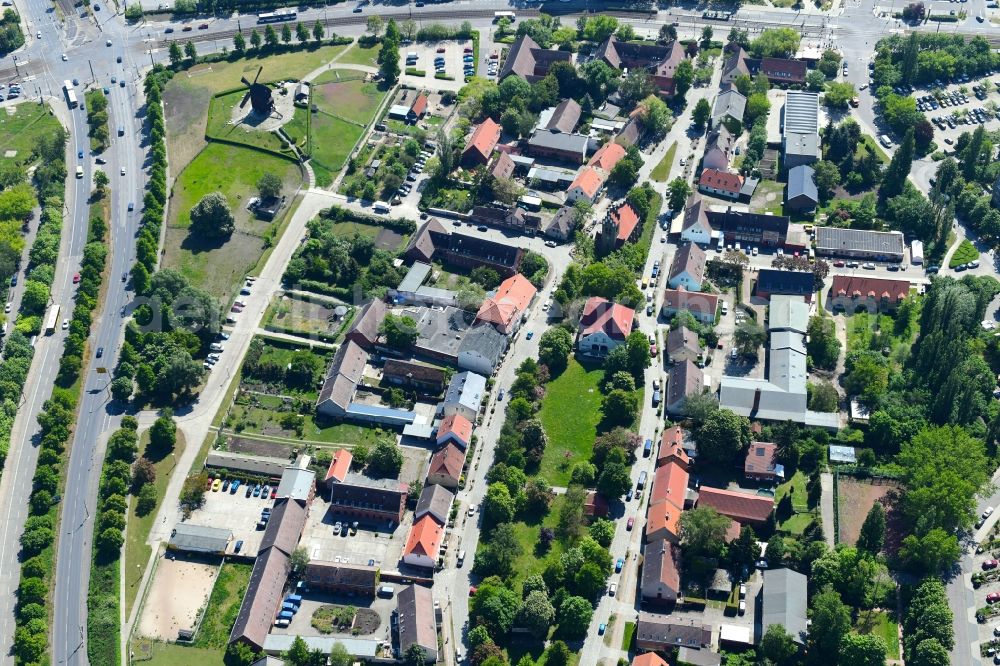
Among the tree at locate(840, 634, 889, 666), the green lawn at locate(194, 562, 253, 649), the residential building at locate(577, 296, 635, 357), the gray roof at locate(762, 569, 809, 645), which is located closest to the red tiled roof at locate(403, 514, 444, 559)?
the green lawn at locate(194, 562, 253, 649)

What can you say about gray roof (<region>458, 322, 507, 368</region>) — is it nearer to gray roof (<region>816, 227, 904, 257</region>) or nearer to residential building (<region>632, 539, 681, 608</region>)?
residential building (<region>632, 539, 681, 608</region>)

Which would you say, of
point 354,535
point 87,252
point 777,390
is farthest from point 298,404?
point 777,390

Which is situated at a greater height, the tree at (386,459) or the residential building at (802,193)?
the residential building at (802,193)

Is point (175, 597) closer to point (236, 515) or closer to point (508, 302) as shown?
point (236, 515)

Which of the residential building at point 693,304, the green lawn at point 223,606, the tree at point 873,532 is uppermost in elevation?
the residential building at point 693,304

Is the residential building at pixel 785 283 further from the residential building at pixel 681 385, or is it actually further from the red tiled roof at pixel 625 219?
the red tiled roof at pixel 625 219

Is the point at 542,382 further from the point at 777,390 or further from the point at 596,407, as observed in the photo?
the point at 777,390

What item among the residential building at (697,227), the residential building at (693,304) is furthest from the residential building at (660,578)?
the residential building at (697,227)
